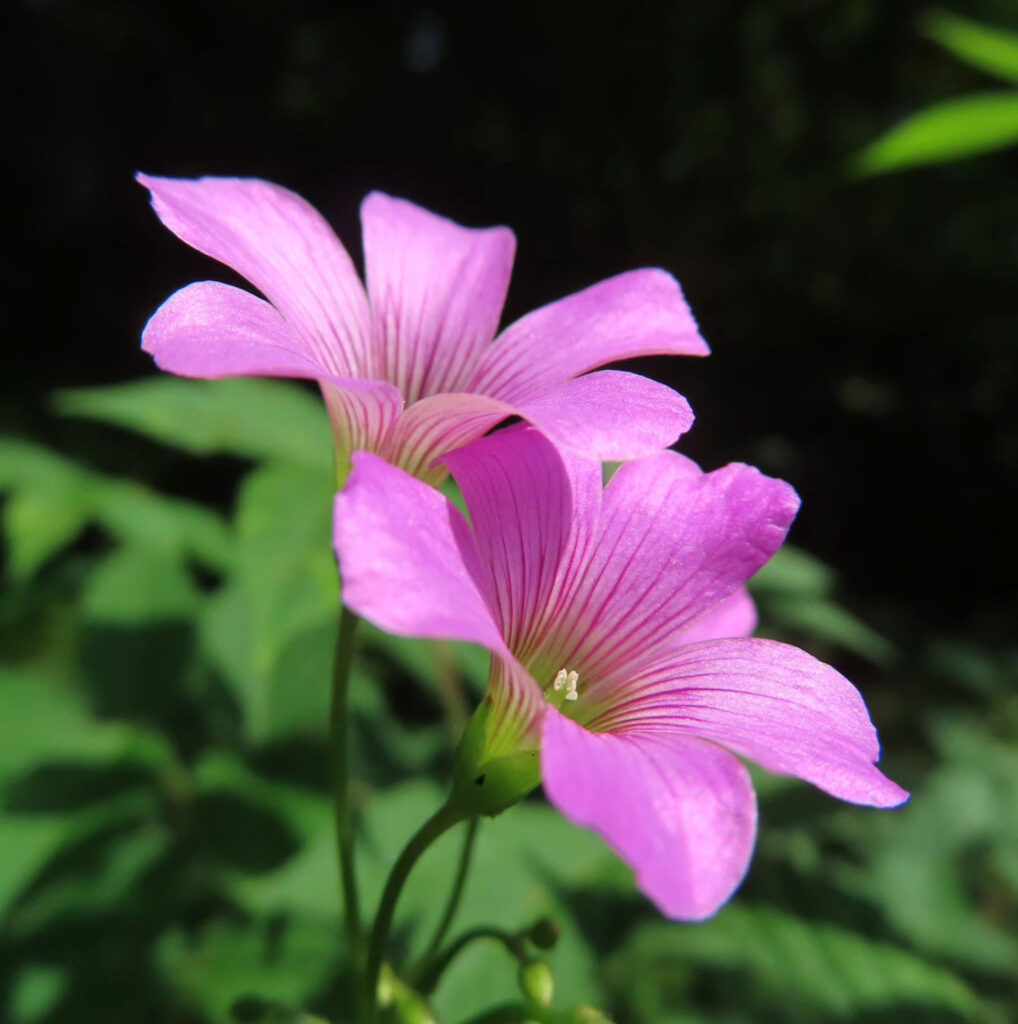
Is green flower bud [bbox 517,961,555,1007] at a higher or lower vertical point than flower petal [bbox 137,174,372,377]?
lower

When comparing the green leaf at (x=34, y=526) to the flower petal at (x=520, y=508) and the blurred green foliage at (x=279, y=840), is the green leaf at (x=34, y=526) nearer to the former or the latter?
the blurred green foliage at (x=279, y=840)

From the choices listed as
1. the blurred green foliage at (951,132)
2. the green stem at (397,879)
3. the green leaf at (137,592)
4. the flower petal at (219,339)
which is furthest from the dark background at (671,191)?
the flower petal at (219,339)

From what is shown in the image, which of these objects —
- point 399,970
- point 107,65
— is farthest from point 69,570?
point 107,65

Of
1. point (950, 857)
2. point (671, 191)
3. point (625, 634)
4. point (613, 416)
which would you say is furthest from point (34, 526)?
point (671, 191)

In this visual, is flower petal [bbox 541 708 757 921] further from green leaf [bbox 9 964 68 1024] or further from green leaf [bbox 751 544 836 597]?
green leaf [bbox 9 964 68 1024]

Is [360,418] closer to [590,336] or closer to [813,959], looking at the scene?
[590,336]

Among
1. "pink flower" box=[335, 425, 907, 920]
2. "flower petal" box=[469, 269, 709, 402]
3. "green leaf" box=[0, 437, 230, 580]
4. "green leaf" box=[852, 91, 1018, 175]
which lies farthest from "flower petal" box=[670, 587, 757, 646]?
"green leaf" box=[0, 437, 230, 580]
